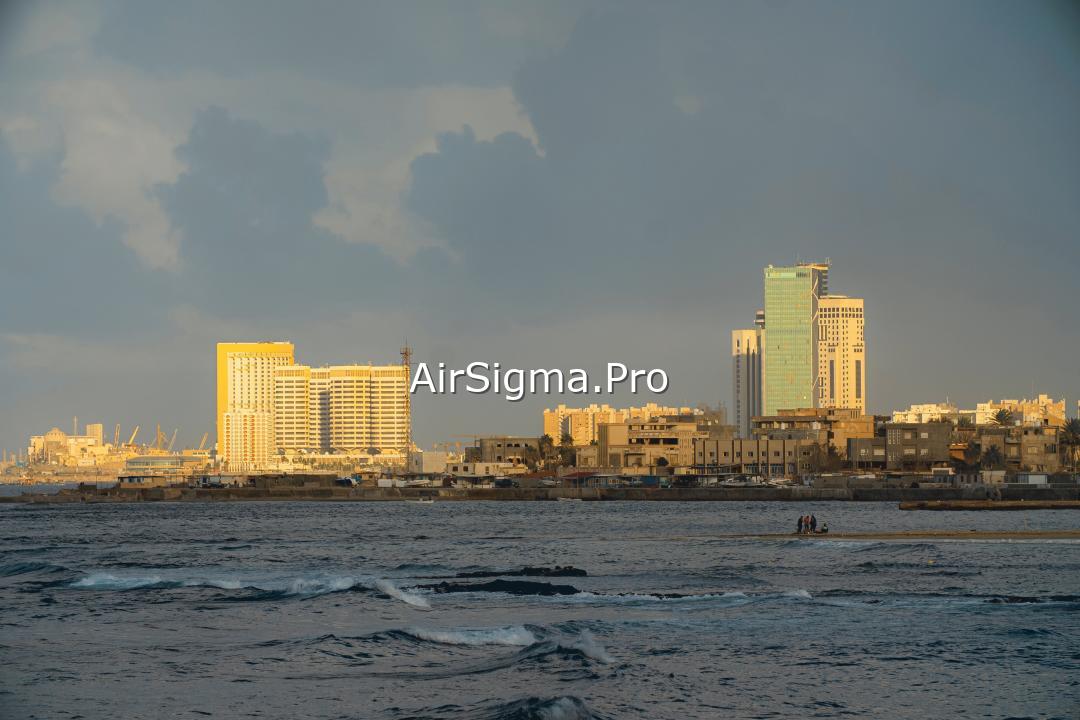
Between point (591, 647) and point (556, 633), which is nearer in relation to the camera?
point (591, 647)

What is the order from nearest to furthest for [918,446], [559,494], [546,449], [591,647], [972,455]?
1. [591,647]
2. [559,494]
3. [972,455]
4. [918,446]
5. [546,449]

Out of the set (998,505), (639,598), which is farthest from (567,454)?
(639,598)

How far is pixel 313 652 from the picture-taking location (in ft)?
80.7

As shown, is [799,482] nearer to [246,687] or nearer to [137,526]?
[137,526]

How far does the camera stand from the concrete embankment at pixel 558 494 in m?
102

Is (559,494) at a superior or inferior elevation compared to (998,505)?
inferior

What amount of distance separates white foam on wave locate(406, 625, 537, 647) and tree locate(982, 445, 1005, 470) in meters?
117

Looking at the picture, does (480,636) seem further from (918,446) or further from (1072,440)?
(918,446)

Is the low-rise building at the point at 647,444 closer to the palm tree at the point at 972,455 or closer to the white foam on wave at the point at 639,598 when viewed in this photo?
the palm tree at the point at 972,455

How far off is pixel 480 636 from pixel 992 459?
119928 millimetres

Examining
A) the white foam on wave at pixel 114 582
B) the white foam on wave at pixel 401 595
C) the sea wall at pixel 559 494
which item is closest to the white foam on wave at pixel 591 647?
the white foam on wave at pixel 401 595

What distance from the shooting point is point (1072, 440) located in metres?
127

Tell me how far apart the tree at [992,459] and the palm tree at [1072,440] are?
6.62 m

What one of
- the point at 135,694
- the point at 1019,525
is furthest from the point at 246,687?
the point at 1019,525
